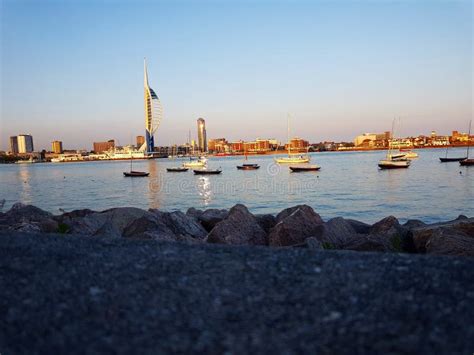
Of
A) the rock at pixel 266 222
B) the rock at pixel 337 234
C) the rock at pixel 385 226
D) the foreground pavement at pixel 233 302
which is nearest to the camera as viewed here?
the foreground pavement at pixel 233 302

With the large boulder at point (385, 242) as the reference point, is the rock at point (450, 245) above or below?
above

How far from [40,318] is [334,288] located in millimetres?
1687

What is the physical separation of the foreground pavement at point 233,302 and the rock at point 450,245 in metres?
4.26

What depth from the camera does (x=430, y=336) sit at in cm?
192

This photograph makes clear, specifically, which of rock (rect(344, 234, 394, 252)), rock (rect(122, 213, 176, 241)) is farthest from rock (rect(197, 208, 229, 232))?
rock (rect(344, 234, 394, 252))

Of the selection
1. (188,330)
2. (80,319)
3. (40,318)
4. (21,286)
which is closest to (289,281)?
(188,330)

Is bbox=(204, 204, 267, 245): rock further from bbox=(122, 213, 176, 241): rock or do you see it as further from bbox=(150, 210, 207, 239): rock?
bbox=(150, 210, 207, 239): rock

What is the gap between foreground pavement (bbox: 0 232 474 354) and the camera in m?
1.95

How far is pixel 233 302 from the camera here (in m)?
2.33

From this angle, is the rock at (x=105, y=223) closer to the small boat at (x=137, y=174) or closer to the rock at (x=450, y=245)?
the rock at (x=450, y=245)

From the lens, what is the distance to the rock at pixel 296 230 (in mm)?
8367

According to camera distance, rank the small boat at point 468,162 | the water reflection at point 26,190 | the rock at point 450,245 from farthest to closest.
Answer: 1. the small boat at point 468,162
2. the water reflection at point 26,190
3. the rock at point 450,245

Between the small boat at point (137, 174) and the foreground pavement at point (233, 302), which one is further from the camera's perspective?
the small boat at point (137, 174)

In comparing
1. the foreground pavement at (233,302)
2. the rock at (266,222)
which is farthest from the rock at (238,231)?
the foreground pavement at (233,302)
